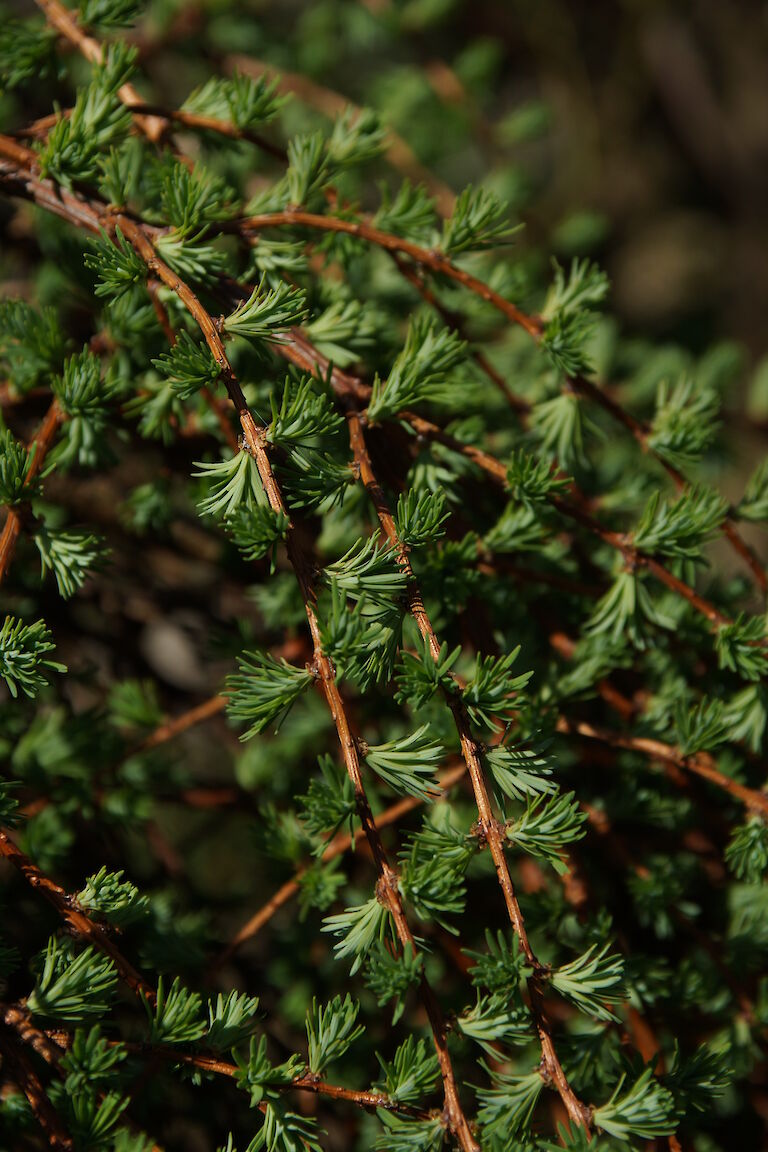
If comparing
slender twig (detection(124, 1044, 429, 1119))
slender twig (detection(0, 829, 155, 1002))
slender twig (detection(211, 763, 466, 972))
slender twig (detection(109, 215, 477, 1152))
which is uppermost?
slender twig (detection(109, 215, 477, 1152))

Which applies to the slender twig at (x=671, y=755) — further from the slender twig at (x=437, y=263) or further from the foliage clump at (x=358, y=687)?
the slender twig at (x=437, y=263)

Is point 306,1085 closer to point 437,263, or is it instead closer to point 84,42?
point 437,263

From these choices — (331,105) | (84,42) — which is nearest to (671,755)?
(84,42)

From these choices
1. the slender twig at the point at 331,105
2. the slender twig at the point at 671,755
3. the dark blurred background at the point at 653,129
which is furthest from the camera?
the dark blurred background at the point at 653,129

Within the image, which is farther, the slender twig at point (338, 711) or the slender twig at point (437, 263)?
the slender twig at point (437, 263)

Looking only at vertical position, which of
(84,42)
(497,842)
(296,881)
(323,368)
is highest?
(84,42)

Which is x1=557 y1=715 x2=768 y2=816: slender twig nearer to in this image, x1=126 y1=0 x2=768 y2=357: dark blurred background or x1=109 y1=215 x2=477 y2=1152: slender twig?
x1=109 y1=215 x2=477 y2=1152: slender twig

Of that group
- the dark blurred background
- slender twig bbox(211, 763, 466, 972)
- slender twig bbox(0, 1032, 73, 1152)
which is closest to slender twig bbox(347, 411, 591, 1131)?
slender twig bbox(211, 763, 466, 972)

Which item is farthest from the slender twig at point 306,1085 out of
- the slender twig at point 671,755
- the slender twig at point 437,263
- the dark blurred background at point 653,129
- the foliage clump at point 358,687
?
the dark blurred background at point 653,129

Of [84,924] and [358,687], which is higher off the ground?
[358,687]

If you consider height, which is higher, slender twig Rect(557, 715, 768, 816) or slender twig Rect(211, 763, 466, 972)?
slender twig Rect(557, 715, 768, 816)

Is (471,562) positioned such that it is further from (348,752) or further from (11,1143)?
(11,1143)
